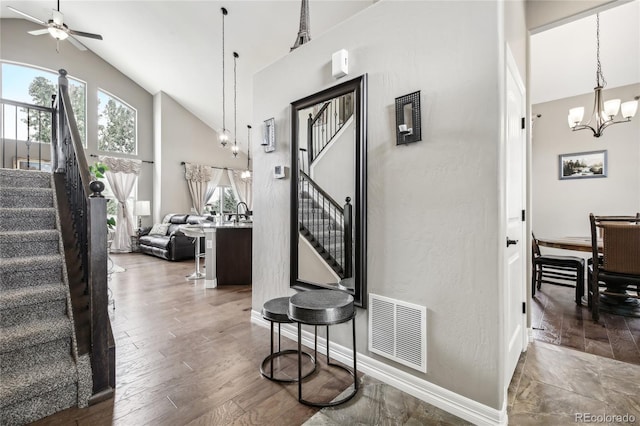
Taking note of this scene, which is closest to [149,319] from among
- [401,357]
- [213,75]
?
[401,357]

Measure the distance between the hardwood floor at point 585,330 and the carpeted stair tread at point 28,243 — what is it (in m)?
4.22

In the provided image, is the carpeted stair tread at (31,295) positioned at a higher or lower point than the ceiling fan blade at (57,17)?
lower

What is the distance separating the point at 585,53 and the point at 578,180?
206cm

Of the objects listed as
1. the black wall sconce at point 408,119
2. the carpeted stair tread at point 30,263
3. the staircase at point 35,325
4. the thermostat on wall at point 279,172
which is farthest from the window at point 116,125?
the black wall sconce at point 408,119

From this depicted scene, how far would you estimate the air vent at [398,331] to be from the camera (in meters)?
1.81

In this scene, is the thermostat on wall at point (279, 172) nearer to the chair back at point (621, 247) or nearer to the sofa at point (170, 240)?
the chair back at point (621, 247)

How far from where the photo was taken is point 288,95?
272 centimetres

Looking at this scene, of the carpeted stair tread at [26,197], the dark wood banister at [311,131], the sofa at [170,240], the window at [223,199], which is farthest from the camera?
the window at [223,199]

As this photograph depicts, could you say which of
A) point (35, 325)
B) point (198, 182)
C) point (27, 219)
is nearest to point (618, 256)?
point (35, 325)

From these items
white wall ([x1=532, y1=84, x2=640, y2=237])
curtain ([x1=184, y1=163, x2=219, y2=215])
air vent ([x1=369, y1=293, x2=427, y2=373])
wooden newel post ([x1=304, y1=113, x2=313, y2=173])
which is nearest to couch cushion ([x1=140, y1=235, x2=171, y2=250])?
curtain ([x1=184, y1=163, x2=219, y2=215])

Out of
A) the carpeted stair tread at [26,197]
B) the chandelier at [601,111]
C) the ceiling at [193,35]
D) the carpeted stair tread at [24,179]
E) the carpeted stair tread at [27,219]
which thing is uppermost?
the ceiling at [193,35]

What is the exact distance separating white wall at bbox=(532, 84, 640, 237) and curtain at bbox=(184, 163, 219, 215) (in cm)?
870

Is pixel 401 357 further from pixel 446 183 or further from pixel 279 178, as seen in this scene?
pixel 279 178

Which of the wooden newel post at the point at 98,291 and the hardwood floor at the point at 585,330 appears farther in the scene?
the hardwood floor at the point at 585,330
